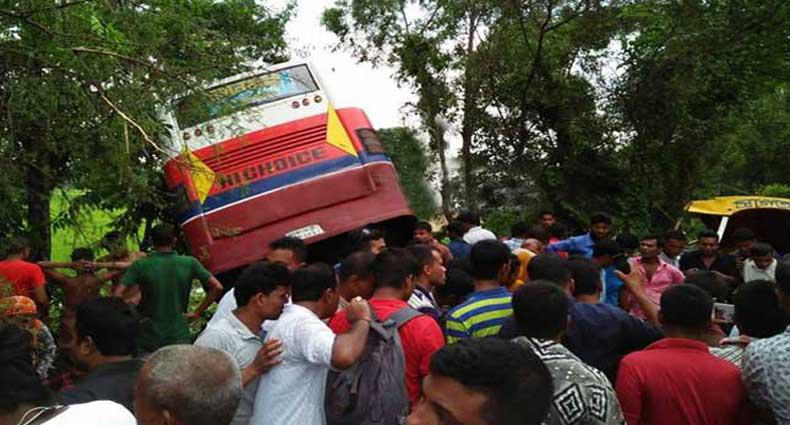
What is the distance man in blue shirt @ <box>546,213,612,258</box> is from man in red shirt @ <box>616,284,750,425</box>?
15.8ft

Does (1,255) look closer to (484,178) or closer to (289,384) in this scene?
(289,384)

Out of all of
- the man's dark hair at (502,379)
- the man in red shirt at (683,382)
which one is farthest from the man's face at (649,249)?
the man's dark hair at (502,379)

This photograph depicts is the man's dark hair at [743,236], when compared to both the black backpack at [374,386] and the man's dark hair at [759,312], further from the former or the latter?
the black backpack at [374,386]

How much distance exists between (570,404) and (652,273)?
14.5ft

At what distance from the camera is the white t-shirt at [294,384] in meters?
3.86

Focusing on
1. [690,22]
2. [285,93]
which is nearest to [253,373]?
[285,93]

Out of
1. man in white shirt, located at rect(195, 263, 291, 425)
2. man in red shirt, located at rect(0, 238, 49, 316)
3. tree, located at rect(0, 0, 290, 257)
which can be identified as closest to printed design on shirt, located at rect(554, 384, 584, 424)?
man in white shirt, located at rect(195, 263, 291, 425)

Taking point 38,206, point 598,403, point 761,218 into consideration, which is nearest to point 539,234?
point 38,206

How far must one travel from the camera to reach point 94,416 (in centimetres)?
231

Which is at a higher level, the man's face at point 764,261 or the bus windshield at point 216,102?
the bus windshield at point 216,102

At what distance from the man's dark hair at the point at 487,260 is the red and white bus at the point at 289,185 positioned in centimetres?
474

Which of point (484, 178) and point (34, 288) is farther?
point (484, 178)

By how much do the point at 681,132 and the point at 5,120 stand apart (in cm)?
1404

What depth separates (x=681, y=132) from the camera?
17203 mm
